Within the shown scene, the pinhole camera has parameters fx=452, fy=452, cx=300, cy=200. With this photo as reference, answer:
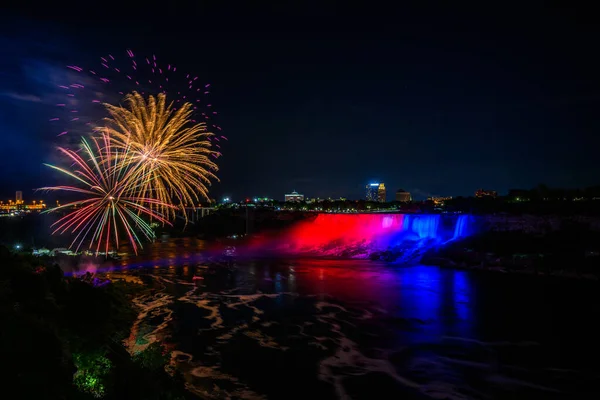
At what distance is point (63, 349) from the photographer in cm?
830

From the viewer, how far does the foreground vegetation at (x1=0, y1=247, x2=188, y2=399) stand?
23.9 ft

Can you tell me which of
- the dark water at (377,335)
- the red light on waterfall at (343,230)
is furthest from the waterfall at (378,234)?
the dark water at (377,335)

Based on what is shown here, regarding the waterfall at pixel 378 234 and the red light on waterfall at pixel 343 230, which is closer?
the waterfall at pixel 378 234

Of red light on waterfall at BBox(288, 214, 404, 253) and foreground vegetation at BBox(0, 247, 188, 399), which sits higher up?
red light on waterfall at BBox(288, 214, 404, 253)

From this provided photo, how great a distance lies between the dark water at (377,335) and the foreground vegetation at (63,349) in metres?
2.64

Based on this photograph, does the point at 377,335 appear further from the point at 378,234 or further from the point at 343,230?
the point at 343,230

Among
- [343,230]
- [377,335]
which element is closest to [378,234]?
[343,230]

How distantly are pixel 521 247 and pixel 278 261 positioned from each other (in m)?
22.7

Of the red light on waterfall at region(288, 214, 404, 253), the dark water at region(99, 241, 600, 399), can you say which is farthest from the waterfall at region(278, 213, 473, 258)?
the dark water at region(99, 241, 600, 399)

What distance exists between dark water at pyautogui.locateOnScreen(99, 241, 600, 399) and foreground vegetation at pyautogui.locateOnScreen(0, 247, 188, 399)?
2.64 metres

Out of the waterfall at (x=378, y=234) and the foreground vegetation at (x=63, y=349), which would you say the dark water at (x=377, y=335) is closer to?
the foreground vegetation at (x=63, y=349)

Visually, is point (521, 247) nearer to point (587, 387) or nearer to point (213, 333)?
point (587, 387)

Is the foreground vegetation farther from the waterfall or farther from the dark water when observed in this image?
the waterfall

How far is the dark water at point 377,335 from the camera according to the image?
13.9 metres
